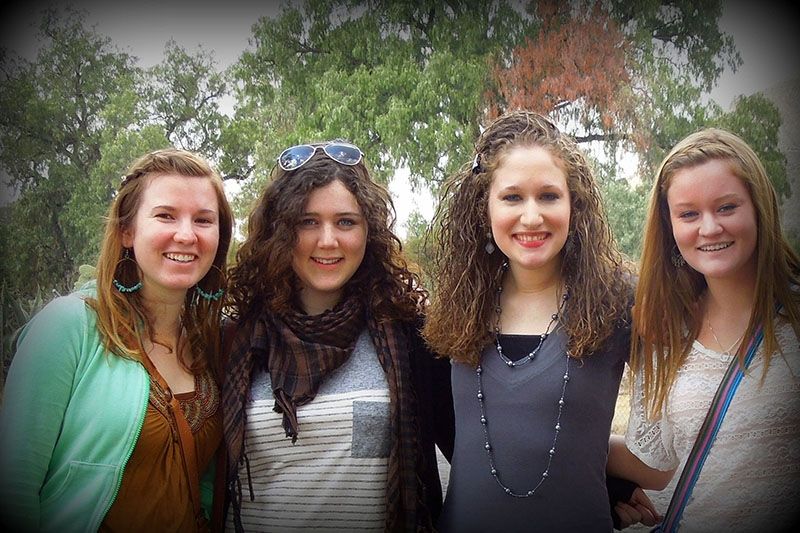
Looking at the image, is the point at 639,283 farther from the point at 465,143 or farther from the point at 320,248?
the point at 465,143

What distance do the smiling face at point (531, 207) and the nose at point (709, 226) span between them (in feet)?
1.23

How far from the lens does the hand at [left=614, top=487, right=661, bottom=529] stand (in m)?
1.91

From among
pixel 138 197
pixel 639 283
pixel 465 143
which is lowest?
pixel 639 283

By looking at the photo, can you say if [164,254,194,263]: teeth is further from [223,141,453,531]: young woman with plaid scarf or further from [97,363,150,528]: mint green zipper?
[97,363,150,528]: mint green zipper

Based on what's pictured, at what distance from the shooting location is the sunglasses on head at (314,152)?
2186 millimetres

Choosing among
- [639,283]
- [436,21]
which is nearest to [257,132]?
[436,21]

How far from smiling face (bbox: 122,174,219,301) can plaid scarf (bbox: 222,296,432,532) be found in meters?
0.32

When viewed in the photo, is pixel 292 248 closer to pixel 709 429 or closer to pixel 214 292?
pixel 214 292

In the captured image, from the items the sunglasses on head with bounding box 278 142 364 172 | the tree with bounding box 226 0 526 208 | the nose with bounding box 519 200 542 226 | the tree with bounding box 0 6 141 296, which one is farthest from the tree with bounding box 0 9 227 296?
the nose with bounding box 519 200 542 226

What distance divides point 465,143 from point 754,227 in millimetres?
5469

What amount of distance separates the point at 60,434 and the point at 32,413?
96 millimetres

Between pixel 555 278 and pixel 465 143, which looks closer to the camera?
pixel 555 278

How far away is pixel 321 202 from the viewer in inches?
83.4

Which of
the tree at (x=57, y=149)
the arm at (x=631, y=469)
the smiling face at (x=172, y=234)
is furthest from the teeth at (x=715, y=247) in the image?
the tree at (x=57, y=149)
